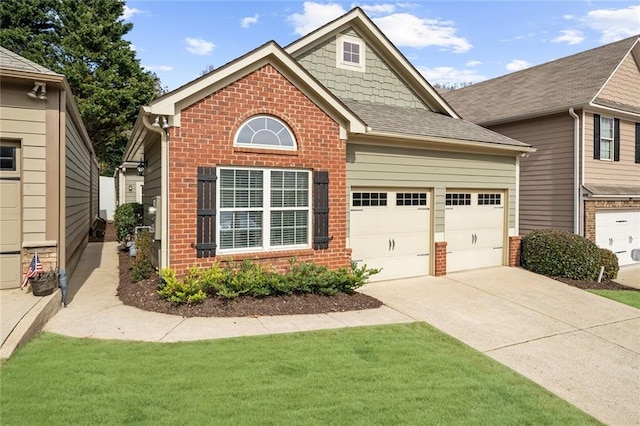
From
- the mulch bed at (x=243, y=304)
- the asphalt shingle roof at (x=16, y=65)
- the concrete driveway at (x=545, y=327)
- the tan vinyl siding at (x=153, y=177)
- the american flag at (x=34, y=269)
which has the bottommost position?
the concrete driveway at (x=545, y=327)

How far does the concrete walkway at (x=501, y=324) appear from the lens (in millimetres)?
4977

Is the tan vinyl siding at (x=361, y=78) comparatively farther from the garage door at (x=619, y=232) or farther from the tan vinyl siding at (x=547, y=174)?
the garage door at (x=619, y=232)

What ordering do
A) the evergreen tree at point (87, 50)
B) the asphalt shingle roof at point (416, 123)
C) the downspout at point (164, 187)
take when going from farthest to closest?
the evergreen tree at point (87, 50), the asphalt shingle roof at point (416, 123), the downspout at point (164, 187)

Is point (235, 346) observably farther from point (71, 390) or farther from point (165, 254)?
point (165, 254)

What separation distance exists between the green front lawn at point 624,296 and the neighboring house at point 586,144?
309cm

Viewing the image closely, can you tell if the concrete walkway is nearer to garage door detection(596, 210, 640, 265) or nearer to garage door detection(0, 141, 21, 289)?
garage door detection(0, 141, 21, 289)

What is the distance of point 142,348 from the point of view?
16.3 ft

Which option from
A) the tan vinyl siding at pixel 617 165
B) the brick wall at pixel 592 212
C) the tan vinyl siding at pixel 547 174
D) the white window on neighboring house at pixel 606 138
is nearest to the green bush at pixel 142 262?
the tan vinyl siding at pixel 547 174

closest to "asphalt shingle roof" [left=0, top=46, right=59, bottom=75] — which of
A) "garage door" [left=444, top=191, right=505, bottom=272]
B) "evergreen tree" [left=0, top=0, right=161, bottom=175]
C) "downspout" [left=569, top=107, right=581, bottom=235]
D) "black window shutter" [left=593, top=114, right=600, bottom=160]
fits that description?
"garage door" [left=444, top=191, right=505, bottom=272]

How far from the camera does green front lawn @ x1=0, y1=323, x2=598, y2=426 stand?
3.61m

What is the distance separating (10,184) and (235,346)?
4.67 m

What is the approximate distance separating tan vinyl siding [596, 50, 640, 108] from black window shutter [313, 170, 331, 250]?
10577 mm

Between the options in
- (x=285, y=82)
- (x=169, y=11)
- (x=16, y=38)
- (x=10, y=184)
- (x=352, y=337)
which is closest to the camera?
(x=352, y=337)

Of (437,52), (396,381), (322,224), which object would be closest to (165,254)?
(322,224)
